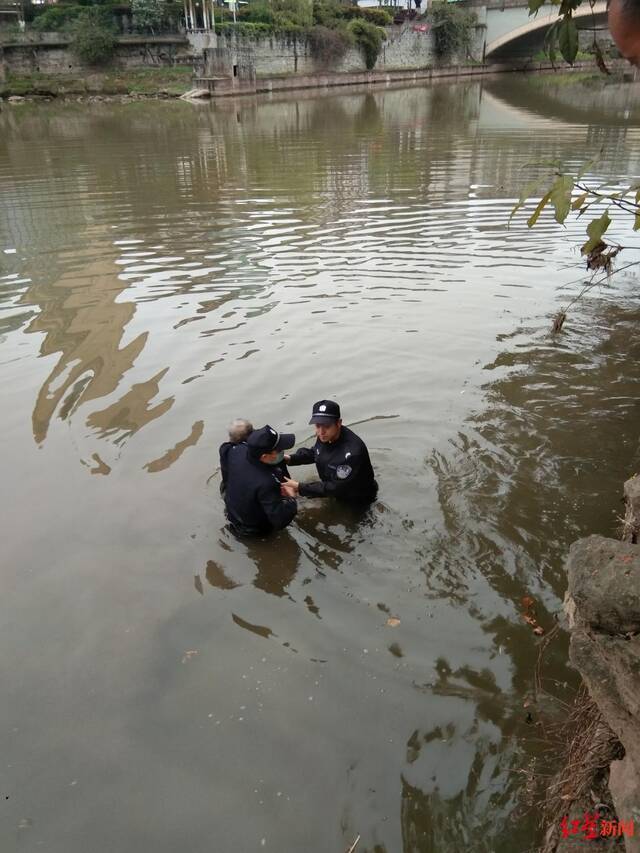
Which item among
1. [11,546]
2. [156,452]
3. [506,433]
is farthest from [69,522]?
[506,433]

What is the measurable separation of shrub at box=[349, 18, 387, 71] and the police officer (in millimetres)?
60228

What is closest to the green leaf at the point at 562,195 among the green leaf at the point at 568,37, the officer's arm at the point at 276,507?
the green leaf at the point at 568,37

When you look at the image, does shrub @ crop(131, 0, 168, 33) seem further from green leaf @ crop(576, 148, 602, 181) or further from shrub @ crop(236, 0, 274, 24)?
green leaf @ crop(576, 148, 602, 181)

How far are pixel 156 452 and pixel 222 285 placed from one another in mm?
4985

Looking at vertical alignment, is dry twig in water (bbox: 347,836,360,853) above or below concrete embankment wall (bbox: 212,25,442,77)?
below

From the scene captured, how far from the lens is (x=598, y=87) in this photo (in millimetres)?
45031

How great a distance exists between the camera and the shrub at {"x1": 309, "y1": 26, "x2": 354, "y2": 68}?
2060 inches

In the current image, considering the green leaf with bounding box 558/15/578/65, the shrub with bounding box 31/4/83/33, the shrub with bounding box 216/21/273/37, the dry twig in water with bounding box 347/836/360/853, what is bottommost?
the dry twig in water with bounding box 347/836/360/853

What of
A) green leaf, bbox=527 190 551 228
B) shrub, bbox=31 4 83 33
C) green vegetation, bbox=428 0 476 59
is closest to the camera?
green leaf, bbox=527 190 551 228

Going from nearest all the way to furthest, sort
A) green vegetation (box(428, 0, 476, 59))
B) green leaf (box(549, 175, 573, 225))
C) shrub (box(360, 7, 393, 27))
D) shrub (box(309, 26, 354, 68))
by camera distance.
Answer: green leaf (box(549, 175, 573, 225))
shrub (box(309, 26, 354, 68))
shrub (box(360, 7, 393, 27))
green vegetation (box(428, 0, 476, 59))

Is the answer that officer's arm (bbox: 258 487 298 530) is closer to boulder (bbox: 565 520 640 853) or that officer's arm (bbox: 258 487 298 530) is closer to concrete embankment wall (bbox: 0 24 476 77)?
boulder (bbox: 565 520 640 853)

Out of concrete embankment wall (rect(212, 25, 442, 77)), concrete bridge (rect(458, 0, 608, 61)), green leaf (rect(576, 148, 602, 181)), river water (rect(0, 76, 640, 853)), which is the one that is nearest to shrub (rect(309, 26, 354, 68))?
concrete embankment wall (rect(212, 25, 442, 77))

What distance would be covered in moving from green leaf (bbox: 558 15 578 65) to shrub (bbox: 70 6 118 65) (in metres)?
53.0

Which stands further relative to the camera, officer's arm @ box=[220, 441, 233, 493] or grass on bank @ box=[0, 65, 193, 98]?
grass on bank @ box=[0, 65, 193, 98]
